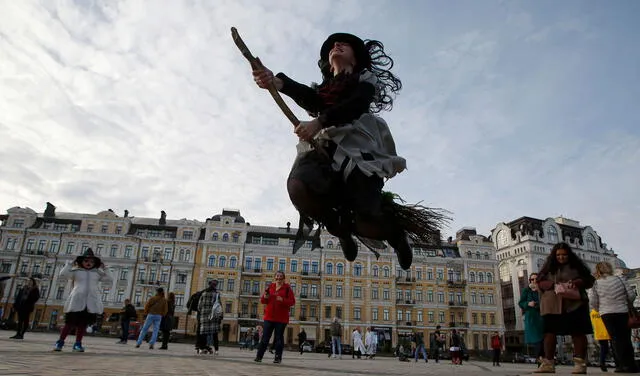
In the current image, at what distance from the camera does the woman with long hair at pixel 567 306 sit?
16.1 ft

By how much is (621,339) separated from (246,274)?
48227mm

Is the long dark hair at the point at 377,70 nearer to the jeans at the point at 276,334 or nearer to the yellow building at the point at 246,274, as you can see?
the jeans at the point at 276,334

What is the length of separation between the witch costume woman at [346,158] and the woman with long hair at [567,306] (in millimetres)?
2442

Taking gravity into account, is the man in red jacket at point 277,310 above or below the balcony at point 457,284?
below

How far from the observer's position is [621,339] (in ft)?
16.3

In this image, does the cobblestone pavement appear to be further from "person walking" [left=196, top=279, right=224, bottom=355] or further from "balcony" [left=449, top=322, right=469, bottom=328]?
"balcony" [left=449, top=322, right=469, bottom=328]

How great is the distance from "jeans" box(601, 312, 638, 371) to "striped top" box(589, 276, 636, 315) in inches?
2.8

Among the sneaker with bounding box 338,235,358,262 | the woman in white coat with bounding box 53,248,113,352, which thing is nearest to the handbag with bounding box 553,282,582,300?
the sneaker with bounding box 338,235,358,262

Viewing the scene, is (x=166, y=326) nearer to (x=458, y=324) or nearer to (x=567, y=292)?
(x=567, y=292)

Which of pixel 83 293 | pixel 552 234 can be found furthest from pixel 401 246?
pixel 552 234

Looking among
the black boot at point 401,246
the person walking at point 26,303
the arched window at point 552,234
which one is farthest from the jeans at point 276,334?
the arched window at point 552,234

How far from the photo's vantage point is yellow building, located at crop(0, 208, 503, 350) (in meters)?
48.8

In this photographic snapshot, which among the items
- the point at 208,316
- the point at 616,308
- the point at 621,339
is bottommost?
the point at 621,339

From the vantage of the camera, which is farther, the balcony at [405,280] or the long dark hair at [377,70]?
the balcony at [405,280]
